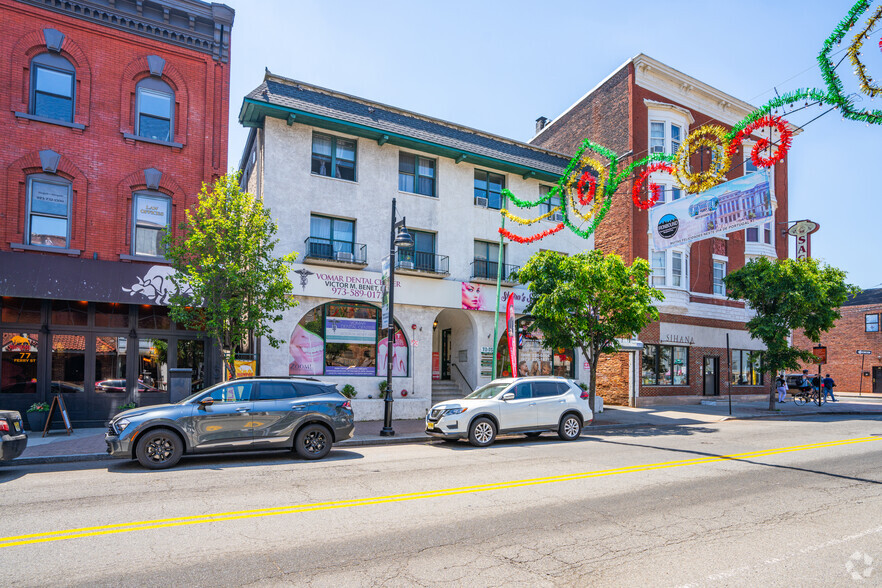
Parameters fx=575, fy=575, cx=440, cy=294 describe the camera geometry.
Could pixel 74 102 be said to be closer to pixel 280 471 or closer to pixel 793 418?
pixel 280 471

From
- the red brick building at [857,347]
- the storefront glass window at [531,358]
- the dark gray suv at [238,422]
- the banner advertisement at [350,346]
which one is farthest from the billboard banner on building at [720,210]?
the red brick building at [857,347]

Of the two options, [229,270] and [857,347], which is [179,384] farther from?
[857,347]

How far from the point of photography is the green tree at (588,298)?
17750mm

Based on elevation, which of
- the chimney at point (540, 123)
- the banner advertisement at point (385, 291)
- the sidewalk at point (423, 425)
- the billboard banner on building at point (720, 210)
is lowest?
the sidewalk at point (423, 425)

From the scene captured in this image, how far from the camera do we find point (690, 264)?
29.1m

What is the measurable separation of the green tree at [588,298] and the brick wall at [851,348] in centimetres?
3436

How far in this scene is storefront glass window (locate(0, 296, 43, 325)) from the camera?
1514 centimetres

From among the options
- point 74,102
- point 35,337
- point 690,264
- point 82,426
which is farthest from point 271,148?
point 690,264

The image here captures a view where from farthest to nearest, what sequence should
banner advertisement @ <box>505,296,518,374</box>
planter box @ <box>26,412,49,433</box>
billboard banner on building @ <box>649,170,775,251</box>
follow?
1. banner advertisement @ <box>505,296,518,374</box>
2. planter box @ <box>26,412,49,433</box>
3. billboard banner on building @ <box>649,170,775,251</box>

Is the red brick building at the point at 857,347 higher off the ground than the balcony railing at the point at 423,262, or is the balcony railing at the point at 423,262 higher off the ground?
the balcony railing at the point at 423,262

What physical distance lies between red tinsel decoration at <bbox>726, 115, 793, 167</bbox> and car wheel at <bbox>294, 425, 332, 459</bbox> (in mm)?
10419

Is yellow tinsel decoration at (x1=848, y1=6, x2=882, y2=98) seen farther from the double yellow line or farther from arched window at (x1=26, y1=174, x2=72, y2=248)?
arched window at (x1=26, y1=174, x2=72, y2=248)

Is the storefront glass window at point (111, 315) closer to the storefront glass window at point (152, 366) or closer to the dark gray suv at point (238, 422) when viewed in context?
the storefront glass window at point (152, 366)

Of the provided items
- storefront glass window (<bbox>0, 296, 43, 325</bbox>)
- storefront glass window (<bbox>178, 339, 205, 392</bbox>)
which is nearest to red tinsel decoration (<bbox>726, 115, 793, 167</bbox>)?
storefront glass window (<bbox>178, 339, 205, 392</bbox>)
